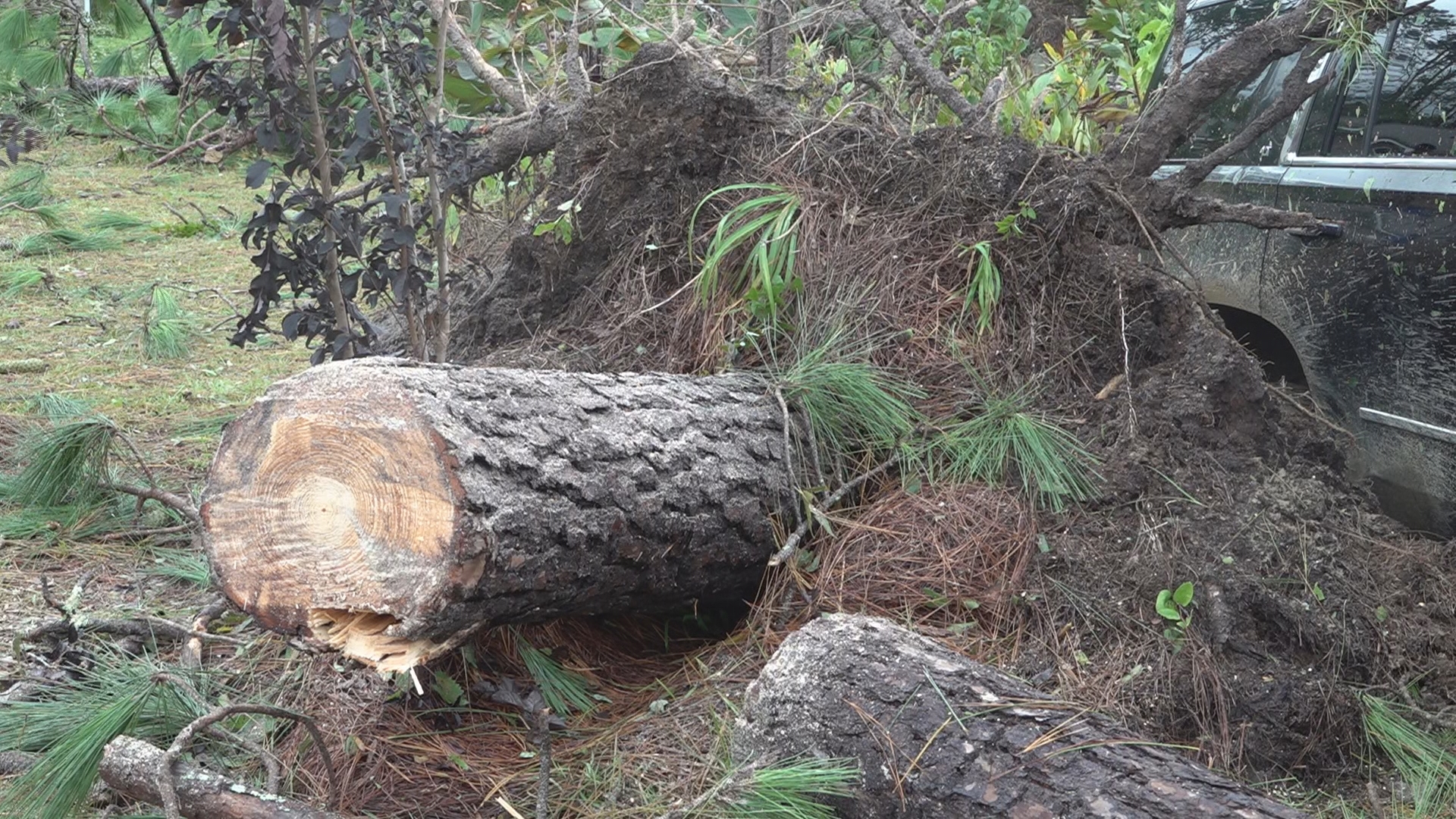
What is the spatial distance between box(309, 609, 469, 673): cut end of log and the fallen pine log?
322mm

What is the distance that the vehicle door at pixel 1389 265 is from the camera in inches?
130

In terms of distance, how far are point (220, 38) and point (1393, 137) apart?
12.1ft

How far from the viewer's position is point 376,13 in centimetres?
414

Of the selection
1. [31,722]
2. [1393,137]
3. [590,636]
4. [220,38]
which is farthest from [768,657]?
[220,38]

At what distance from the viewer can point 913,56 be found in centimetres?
441

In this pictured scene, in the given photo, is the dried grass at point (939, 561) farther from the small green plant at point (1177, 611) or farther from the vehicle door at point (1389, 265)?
the vehicle door at point (1389, 265)

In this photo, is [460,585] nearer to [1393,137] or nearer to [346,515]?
[346,515]

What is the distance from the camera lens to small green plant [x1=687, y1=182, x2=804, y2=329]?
3.75 m

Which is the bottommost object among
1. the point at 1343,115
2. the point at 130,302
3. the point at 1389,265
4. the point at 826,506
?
the point at 130,302

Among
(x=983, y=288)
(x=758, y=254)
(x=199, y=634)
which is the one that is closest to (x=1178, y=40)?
(x=983, y=288)

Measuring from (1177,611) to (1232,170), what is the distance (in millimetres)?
2024

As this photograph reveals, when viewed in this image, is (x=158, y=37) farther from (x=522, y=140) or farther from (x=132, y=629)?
(x=132, y=629)

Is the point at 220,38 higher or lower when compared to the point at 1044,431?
higher

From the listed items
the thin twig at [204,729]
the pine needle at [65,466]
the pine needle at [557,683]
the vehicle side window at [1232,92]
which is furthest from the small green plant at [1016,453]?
the pine needle at [65,466]
